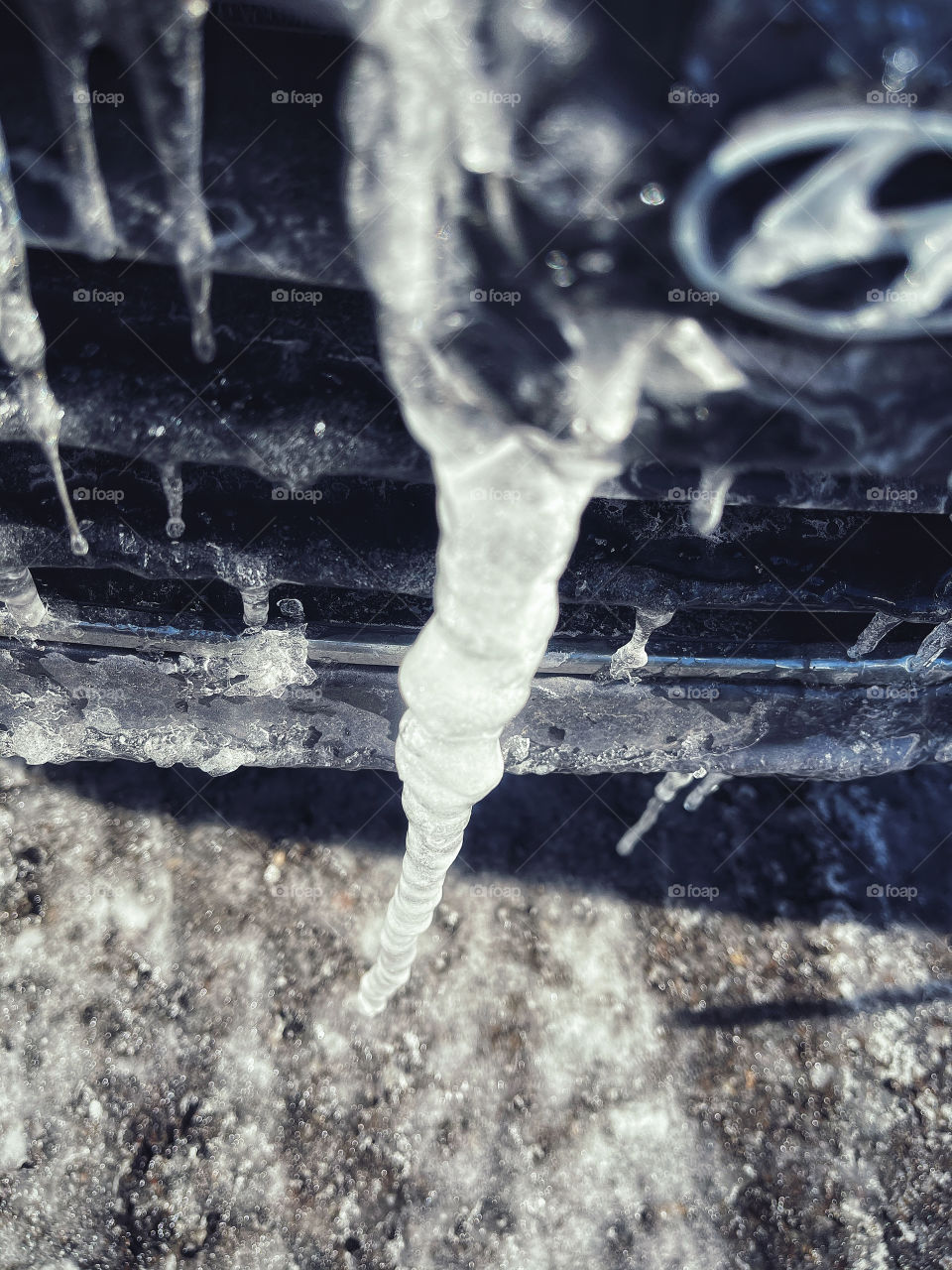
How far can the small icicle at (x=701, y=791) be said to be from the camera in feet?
7.45

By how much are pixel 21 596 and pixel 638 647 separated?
45.0 inches

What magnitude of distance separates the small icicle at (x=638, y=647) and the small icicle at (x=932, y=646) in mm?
511

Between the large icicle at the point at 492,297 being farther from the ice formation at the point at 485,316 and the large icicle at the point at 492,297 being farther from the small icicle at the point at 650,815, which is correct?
the small icicle at the point at 650,815

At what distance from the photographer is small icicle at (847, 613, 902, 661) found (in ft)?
5.47

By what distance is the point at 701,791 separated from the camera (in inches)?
95.4

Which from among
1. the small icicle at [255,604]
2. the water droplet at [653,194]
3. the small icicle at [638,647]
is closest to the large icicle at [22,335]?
the small icicle at [255,604]

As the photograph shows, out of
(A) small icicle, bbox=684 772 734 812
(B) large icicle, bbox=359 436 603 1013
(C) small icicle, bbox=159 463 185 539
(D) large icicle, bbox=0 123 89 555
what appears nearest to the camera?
(D) large icicle, bbox=0 123 89 555

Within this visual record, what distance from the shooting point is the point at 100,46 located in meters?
0.92

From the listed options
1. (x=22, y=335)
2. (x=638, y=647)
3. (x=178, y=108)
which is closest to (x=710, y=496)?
(x=638, y=647)

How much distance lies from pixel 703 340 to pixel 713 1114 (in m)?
1.95

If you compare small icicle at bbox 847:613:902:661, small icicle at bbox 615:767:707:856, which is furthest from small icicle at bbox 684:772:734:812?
small icicle at bbox 847:613:902:661

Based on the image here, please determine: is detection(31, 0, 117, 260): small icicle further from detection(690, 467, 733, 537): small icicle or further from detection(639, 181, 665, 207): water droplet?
detection(690, 467, 733, 537): small icicle

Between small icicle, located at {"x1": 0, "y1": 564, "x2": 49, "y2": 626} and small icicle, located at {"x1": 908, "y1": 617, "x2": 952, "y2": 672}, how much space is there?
1.67m

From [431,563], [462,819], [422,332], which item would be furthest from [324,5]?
[462,819]
